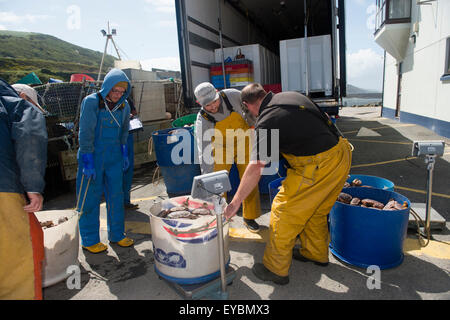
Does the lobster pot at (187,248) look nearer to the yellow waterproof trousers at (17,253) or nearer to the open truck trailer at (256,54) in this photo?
the yellow waterproof trousers at (17,253)

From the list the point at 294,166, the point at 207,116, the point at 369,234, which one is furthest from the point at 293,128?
the point at 207,116

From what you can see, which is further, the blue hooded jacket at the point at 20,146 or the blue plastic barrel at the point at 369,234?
the blue plastic barrel at the point at 369,234

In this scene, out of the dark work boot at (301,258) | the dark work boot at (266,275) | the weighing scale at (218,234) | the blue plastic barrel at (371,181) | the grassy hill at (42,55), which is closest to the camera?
the weighing scale at (218,234)

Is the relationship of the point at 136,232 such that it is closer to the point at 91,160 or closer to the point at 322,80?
the point at 91,160

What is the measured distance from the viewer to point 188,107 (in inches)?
231

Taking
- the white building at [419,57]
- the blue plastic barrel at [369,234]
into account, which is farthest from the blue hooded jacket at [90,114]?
the white building at [419,57]

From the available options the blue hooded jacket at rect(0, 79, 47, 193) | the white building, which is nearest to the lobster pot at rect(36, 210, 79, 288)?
the blue hooded jacket at rect(0, 79, 47, 193)

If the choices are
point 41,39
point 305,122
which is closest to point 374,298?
point 305,122

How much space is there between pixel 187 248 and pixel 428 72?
1009 cm

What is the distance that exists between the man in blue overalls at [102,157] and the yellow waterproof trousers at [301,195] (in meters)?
1.76

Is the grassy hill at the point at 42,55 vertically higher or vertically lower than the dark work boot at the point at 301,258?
higher


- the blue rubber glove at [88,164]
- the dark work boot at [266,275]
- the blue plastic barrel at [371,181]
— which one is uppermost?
the blue rubber glove at [88,164]

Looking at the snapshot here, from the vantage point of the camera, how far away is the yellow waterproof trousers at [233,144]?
3.53 m

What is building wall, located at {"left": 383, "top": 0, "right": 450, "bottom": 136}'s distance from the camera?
26.0ft
